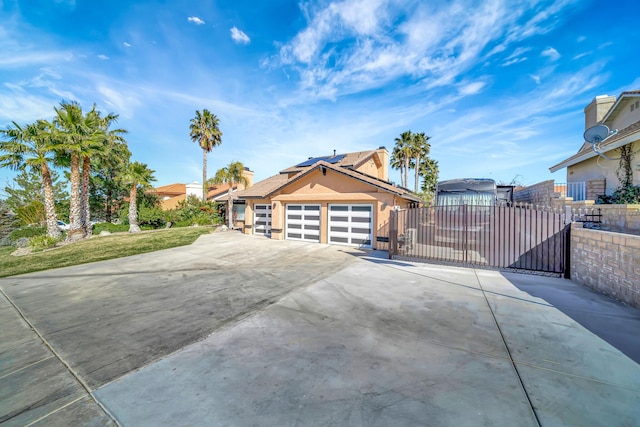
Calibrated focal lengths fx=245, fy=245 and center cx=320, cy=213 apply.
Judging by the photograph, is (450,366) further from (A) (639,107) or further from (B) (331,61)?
(B) (331,61)

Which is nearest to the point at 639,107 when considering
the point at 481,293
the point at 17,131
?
the point at 481,293

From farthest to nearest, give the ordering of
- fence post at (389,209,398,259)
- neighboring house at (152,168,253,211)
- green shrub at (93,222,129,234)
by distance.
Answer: neighboring house at (152,168,253,211) → green shrub at (93,222,129,234) → fence post at (389,209,398,259)

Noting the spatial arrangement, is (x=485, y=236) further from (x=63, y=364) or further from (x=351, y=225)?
(x=63, y=364)

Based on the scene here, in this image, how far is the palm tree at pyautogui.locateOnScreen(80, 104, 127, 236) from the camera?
1788 centimetres

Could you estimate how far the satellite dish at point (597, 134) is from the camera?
8.84 meters

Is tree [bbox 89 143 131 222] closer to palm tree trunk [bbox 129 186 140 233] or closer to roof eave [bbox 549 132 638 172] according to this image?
palm tree trunk [bbox 129 186 140 233]

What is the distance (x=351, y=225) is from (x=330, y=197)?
1.98 m

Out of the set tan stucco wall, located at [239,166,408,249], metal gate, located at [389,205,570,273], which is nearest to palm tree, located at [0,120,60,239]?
tan stucco wall, located at [239,166,408,249]

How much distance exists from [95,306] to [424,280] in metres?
8.34

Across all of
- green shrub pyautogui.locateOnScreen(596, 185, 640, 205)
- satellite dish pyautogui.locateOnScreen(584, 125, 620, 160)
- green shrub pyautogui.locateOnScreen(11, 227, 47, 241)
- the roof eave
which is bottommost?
green shrub pyautogui.locateOnScreen(11, 227, 47, 241)

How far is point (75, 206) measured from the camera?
719 inches

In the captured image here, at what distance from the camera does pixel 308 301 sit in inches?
221

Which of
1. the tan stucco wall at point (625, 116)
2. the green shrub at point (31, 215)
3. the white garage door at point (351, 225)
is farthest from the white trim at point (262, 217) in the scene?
the green shrub at point (31, 215)

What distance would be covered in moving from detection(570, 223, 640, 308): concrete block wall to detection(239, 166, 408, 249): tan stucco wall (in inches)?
260
